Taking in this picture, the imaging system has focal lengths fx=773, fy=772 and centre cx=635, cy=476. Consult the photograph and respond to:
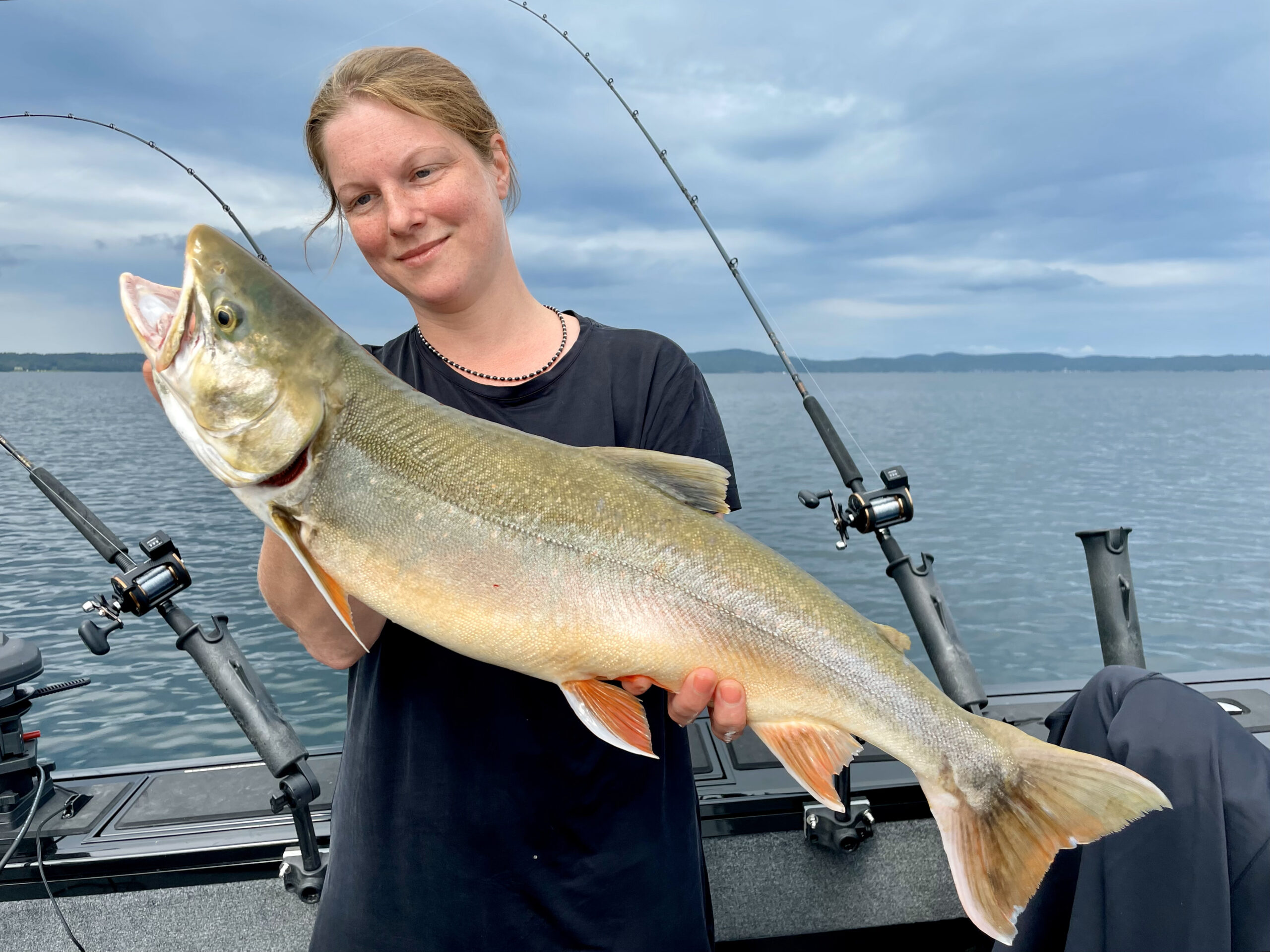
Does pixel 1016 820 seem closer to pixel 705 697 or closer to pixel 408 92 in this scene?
pixel 705 697

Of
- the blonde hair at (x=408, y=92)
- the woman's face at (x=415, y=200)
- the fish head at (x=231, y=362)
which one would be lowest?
the fish head at (x=231, y=362)

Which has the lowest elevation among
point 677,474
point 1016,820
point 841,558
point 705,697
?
point 841,558

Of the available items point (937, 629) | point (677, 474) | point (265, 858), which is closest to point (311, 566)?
point (677, 474)

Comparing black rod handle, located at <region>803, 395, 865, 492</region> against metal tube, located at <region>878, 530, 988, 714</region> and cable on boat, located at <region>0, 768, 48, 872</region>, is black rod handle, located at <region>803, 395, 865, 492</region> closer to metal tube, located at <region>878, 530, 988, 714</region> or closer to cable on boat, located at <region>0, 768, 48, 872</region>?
metal tube, located at <region>878, 530, 988, 714</region>

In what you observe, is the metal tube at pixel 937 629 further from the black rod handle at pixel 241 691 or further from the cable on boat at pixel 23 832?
the cable on boat at pixel 23 832

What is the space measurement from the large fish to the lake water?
4301 millimetres

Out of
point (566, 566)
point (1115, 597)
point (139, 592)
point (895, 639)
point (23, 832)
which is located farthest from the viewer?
point (1115, 597)

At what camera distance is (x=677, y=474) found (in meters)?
1.75

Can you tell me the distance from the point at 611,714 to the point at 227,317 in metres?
1.10

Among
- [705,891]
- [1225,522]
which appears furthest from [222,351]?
[1225,522]

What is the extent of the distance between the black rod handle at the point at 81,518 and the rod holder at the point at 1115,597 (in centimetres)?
348

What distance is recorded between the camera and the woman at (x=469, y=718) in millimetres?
1667

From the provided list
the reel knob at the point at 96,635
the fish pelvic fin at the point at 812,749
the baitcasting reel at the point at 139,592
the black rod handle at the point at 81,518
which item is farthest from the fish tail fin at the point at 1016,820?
the black rod handle at the point at 81,518

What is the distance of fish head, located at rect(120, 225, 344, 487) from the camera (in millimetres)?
1506
